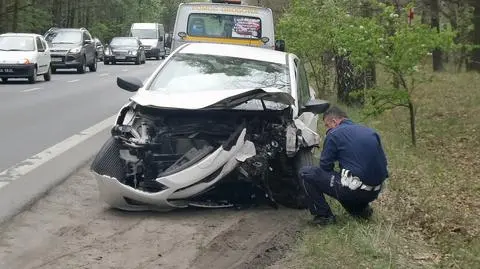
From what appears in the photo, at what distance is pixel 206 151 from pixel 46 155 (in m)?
4.14

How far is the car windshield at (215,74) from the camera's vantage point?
7.87 meters

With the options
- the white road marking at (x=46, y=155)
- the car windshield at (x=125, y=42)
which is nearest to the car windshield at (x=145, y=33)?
the car windshield at (x=125, y=42)

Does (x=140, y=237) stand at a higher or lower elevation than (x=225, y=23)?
lower

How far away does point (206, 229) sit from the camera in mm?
6449

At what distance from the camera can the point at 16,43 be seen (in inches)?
1000

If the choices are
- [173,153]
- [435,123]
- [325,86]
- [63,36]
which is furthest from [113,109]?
[63,36]

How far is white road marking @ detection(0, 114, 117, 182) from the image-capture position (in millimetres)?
8734

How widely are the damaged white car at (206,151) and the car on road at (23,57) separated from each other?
1783 centimetres

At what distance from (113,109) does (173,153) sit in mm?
10543

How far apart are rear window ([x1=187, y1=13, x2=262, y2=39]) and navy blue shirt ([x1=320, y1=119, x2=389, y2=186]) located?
10.8 metres

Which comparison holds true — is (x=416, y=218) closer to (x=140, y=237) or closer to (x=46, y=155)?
(x=140, y=237)

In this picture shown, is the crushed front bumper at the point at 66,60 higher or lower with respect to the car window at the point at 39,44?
lower

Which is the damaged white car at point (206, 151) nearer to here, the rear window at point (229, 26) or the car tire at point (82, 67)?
the rear window at point (229, 26)

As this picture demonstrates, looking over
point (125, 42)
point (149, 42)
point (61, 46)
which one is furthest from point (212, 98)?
point (149, 42)
